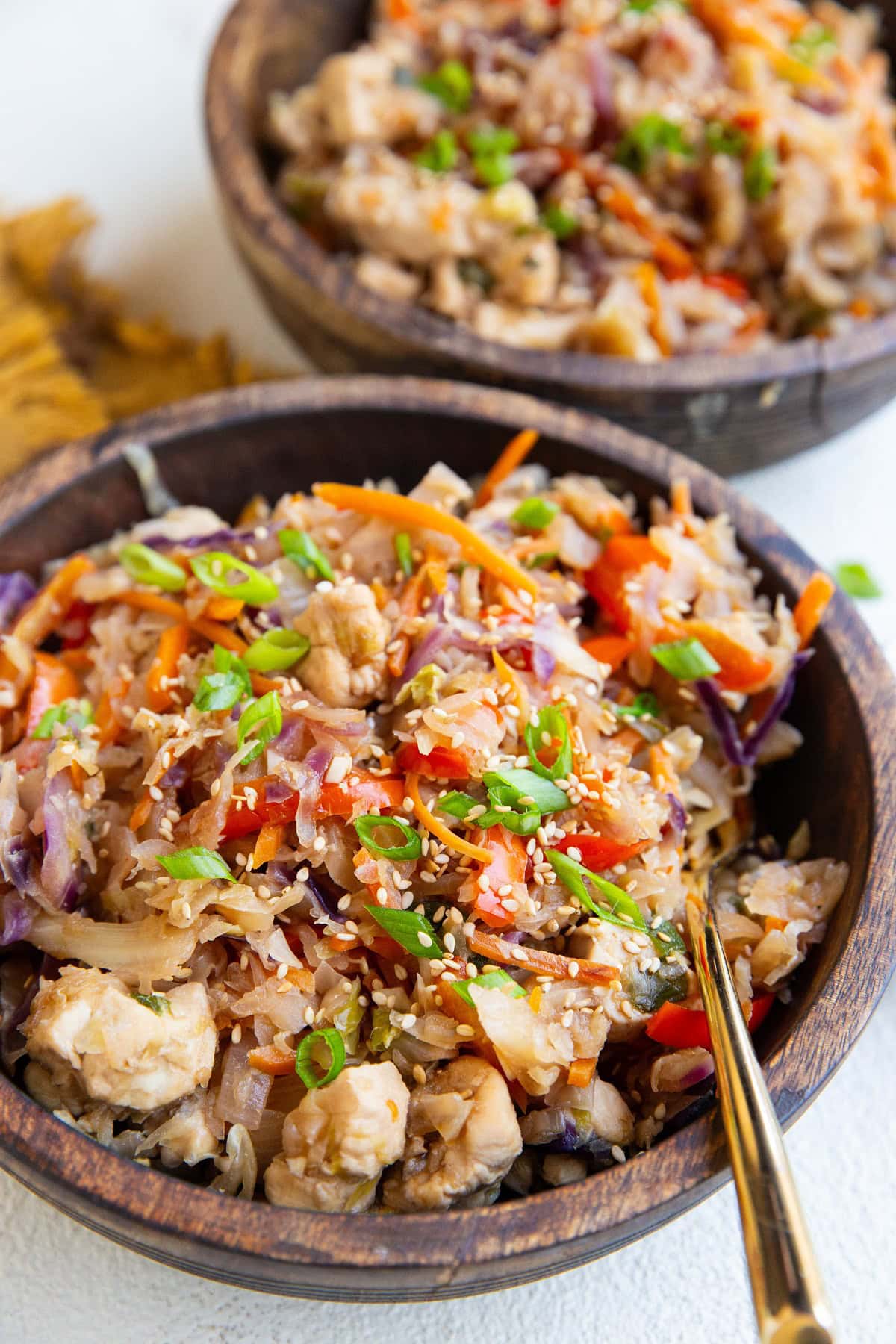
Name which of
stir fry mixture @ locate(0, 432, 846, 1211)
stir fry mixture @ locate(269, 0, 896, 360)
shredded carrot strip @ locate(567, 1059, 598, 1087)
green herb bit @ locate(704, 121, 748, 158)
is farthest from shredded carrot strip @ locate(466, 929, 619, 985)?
green herb bit @ locate(704, 121, 748, 158)

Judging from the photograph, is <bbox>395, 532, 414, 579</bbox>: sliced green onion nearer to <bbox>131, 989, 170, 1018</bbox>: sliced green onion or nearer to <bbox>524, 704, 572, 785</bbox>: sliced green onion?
<bbox>524, 704, 572, 785</bbox>: sliced green onion

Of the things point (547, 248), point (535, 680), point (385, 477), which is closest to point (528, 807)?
point (535, 680)

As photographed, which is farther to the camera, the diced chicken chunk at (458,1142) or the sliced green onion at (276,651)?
the sliced green onion at (276,651)

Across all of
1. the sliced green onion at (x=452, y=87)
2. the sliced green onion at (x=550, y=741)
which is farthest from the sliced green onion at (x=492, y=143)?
the sliced green onion at (x=550, y=741)

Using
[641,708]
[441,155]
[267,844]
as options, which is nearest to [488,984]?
[267,844]

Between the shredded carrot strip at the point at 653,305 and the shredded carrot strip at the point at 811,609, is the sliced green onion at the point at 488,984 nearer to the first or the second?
the shredded carrot strip at the point at 811,609

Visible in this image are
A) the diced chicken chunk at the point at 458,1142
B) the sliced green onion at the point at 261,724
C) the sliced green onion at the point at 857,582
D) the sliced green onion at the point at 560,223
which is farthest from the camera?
the sliced green onion at the point at 560,223
